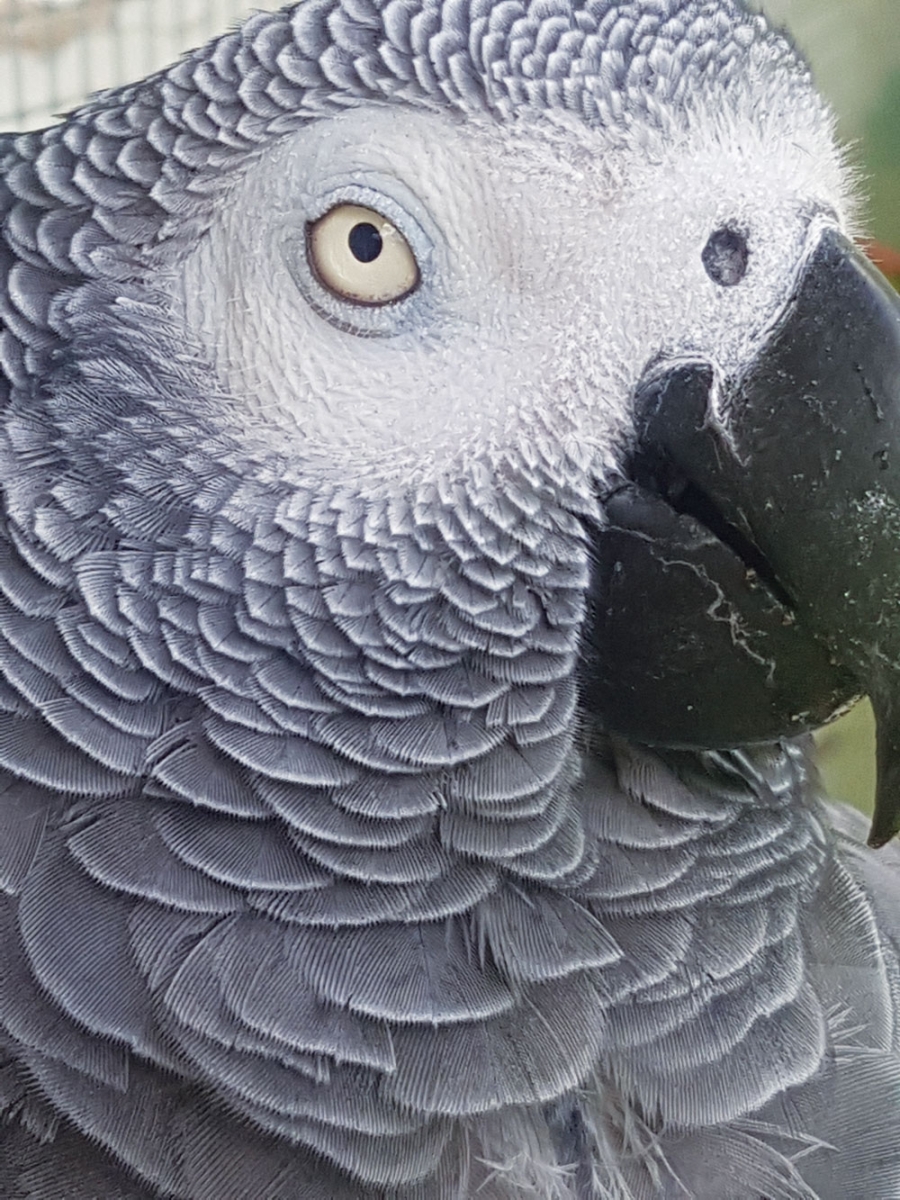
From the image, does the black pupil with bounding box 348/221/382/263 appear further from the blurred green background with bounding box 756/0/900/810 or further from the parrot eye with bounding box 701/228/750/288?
the blurred green background with bounding box 756/0/900/810

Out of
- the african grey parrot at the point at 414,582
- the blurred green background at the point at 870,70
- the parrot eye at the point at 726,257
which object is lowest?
the african grey parrot at the point at 414,582

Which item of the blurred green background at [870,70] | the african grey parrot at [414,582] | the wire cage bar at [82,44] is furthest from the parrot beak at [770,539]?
the wire cage bar at [82,44]

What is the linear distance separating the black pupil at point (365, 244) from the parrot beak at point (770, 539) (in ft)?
0.81

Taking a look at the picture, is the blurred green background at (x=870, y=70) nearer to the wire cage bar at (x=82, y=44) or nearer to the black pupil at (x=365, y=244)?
the wire cage bar at (x=82, y=44)

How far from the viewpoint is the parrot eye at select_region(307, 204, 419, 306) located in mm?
944

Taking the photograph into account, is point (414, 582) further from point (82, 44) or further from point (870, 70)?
point (870, 70)

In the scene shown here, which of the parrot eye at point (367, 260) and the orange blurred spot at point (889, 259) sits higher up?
the parrot eye at point (367, 260)

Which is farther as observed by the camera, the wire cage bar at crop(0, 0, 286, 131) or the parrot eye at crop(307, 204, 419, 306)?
the wire cage bar at crop(0, 0, 286, 131)

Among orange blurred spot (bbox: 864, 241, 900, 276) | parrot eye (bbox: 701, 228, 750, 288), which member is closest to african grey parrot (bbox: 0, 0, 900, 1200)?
parrot eye (bbox: 701, 228, 750, 288)

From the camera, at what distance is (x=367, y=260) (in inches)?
37.2

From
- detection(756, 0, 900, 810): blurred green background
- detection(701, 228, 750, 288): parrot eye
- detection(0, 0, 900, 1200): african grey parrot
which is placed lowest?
detection(0, 0, 900, 1200): african grey parrot

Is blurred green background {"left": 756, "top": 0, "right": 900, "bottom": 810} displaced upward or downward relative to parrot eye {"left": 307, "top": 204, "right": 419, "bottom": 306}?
upward

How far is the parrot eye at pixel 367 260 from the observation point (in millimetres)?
944

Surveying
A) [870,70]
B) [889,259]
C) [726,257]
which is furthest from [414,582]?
[870,70]
